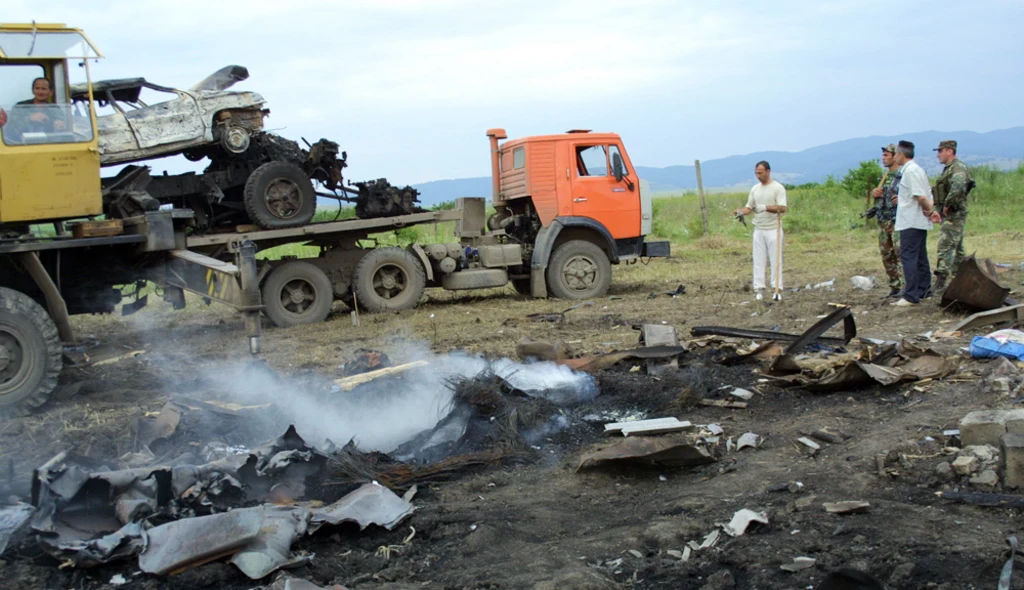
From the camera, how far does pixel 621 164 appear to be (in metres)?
13.7

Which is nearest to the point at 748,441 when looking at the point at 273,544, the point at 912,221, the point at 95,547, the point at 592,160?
the point at 273,544

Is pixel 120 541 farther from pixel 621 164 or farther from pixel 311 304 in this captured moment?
pixel 621 164

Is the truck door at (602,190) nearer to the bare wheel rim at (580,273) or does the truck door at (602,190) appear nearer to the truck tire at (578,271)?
the truck tire at (578,271)

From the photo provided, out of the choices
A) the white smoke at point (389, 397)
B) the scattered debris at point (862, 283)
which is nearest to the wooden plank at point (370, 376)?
the white smoke at point (389, 397)

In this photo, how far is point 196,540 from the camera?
402 centimetres

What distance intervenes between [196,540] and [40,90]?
5.42 metres

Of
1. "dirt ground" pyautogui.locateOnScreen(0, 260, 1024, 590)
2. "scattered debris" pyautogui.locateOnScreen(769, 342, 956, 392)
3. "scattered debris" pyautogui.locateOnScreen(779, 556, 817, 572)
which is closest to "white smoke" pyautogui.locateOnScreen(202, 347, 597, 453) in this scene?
"dirt ground" pyautogui.locateOnScreen(0, 260, 1024, 590)

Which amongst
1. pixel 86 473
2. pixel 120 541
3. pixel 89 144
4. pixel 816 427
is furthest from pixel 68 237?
pixel 816 427

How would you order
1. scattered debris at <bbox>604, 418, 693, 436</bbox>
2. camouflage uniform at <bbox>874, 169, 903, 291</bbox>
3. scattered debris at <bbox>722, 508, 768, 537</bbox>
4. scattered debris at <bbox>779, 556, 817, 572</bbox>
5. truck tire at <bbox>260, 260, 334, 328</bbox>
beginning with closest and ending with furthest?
scattered debris at <bbox>779, 556, 817, 572</bbox>, scattered debris at <bbox>722, 508, 768, 537</bbox>, scattered debris at <bbox>604, 418, 693, 436</bbox>, camouflage uniform at <bbox>874, 169, 903, 291</bbox>, truck tire at <bbox>260, 260, 334, 328</bbox>

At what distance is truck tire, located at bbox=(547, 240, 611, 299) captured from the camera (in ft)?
45.2

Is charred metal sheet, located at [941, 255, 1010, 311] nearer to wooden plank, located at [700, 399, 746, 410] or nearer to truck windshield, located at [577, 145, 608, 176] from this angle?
wooden plank, located at [700, 399, 746, 410]

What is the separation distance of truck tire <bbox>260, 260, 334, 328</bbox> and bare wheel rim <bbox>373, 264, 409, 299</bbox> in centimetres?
74

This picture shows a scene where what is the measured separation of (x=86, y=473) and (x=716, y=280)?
11.6 meters

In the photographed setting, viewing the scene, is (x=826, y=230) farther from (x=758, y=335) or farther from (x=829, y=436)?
(x=829, y=436)
